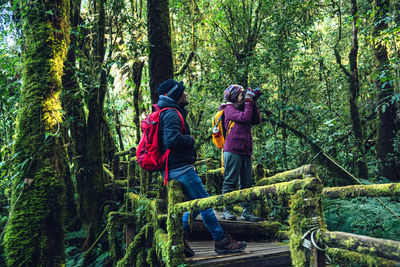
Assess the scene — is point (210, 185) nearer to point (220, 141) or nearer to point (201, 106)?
point (220, 141)

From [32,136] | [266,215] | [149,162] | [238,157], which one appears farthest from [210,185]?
[32,136]

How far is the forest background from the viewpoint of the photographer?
4172 mm

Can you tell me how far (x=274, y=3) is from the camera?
9.34 m

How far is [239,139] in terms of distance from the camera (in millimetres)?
5277

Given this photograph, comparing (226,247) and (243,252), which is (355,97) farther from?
(226,247)

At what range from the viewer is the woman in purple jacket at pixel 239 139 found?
523cm

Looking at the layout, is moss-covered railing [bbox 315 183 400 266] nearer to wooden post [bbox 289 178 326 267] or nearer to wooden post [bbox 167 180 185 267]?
wooden post [bbox 289 178 326 267]

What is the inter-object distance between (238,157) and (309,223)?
117 inches

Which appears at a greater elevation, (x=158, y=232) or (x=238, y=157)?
(x=238, y=157)

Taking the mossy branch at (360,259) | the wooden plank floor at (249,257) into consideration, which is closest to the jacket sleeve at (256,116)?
the wooden plank floor at (249,257)

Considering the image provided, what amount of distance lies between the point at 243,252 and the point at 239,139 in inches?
78.5

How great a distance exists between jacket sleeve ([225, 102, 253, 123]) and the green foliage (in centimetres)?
257

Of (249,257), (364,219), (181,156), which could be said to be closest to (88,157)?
(181,156)

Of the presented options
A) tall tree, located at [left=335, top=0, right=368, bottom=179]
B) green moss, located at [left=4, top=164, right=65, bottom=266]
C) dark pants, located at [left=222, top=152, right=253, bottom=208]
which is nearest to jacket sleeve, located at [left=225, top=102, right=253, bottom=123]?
dark pants, located at [left=222, top=152, right=253, bottom=208]
